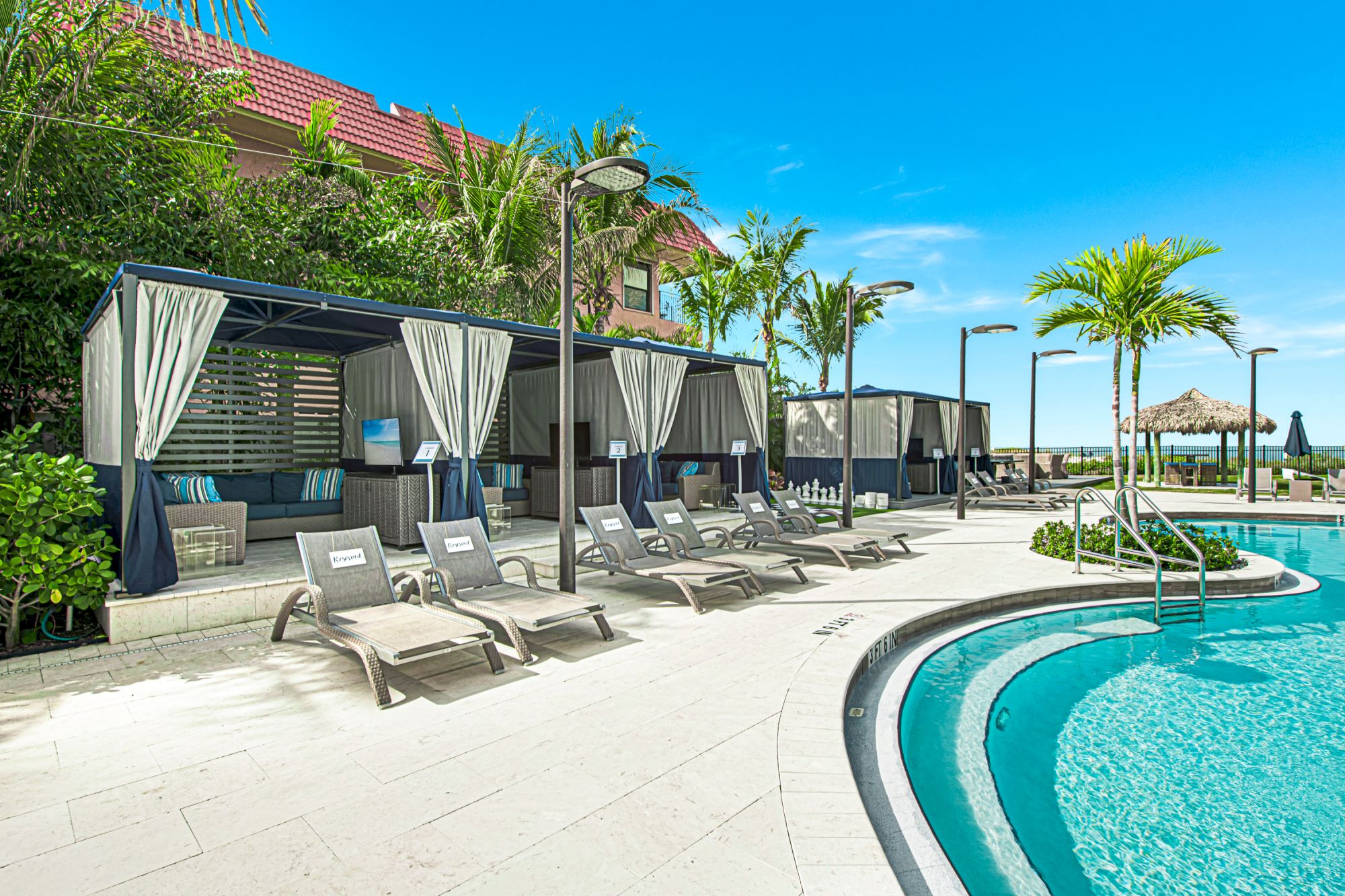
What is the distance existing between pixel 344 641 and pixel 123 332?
138 inches

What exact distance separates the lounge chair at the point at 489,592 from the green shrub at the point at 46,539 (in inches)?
84.6

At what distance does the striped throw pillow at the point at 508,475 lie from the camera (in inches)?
436

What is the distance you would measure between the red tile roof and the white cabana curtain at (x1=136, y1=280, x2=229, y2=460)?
7294 millimetres

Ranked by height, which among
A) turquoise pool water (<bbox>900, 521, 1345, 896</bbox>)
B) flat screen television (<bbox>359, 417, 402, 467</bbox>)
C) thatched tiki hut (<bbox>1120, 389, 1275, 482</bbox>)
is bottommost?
turquoise pool water (<bbox>900, 521, 1345, 896</bbox>)

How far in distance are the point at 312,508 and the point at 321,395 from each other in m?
2.20

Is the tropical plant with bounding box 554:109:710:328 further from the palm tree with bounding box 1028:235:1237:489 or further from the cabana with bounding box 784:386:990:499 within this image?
the palm tree with bounding box 1028:235:1237:489

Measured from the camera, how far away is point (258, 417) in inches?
380

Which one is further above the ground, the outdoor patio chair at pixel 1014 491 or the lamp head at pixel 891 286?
the lamp head at pixel 891 286

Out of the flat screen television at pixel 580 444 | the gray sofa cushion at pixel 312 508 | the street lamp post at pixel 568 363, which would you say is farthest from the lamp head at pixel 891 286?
the gray sofa cushion at pixel 312 508

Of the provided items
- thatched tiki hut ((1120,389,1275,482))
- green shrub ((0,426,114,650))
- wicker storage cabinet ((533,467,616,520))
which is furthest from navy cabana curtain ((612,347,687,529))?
thatched tiki hut ((1120,389,1275,482))

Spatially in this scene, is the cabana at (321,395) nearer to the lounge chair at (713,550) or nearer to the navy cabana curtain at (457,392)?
the navy cabana curtain at (457,392)

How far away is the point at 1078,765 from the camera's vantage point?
11.6 ft

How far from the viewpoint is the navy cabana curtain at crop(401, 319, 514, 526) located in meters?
7.48

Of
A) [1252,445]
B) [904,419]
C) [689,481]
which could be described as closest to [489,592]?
[689,481]
